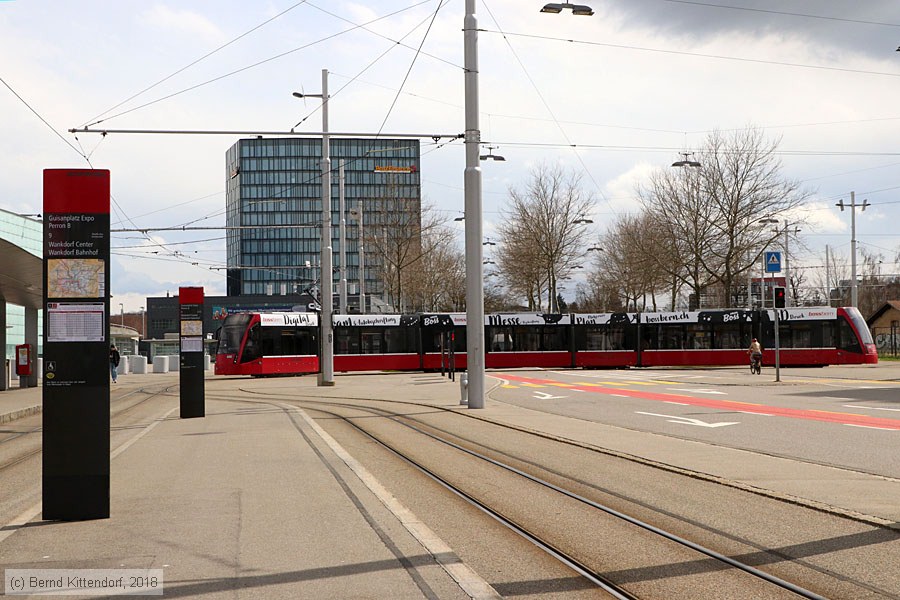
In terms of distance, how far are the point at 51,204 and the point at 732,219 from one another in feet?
167

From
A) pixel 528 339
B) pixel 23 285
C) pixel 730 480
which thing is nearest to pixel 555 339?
pixel 528 339

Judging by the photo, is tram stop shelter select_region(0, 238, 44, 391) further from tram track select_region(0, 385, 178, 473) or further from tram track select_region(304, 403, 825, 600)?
tram track select_region(304, 403, 825, 600)

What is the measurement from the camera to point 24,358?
127 feet

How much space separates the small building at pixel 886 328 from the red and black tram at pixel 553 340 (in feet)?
74.7

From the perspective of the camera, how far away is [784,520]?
26.7ft

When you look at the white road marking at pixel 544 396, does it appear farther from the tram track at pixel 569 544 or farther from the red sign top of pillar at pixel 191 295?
the tram track at pixel 569 544

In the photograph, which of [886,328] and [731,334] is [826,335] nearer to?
[731,334]

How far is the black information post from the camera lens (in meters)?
8.05

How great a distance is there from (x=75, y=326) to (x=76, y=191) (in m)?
1.15

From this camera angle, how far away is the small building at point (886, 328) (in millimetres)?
71169

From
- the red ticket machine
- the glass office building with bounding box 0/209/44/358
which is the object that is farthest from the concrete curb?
the glass office building with bounding box 0/209/44/358

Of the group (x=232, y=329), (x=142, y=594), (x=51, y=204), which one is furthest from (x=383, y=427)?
(x=232, y=329)

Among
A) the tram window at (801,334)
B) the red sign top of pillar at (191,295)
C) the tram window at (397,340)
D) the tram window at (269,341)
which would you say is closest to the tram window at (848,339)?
the tram window at (801,334)

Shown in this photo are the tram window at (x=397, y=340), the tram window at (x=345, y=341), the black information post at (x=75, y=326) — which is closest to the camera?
the black information post at (x=75, y=326)
